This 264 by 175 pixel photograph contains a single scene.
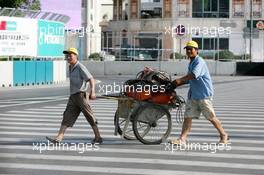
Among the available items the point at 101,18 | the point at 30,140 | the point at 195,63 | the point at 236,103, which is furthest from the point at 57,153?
the point at 101,18

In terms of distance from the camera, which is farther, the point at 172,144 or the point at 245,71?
the point at 245,71

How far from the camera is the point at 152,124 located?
1178cm

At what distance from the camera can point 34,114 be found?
55.6 ft

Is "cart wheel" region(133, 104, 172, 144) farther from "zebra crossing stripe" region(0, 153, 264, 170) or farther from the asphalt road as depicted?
"zebra crossing stripe" region(0, 153, 264, 170)

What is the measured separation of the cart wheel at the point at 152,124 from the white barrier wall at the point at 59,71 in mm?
19921

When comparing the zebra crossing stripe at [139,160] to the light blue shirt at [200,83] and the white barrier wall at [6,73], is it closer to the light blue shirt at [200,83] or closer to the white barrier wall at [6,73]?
the light blue shirt at [200,83]

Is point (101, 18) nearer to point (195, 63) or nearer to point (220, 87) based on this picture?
point (220, 87)

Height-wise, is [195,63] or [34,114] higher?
[195,63]

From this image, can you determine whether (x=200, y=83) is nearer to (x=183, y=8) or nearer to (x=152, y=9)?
(x=183, y=8)

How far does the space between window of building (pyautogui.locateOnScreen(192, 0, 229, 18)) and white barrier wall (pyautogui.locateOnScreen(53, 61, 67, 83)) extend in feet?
107

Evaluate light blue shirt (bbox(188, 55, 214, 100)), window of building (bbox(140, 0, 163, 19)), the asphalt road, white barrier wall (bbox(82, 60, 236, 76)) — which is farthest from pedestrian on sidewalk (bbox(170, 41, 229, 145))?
window of building (bbox(140, 0, 163, 19))

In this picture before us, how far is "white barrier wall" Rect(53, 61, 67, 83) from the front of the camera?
103 ft

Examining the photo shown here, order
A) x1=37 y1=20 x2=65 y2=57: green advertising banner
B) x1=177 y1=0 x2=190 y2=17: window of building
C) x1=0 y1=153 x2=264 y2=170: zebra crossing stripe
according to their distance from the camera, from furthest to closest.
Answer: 1. x1=177 y1=0 x2=190 y2=17: window of building
2. x1=37 y1=20 x2=65 y2=57: green advertising banner
3. x1=0 y1=153 x2=264 y2=170: zebra crossing stripe

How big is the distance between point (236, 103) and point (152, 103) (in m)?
10.0
